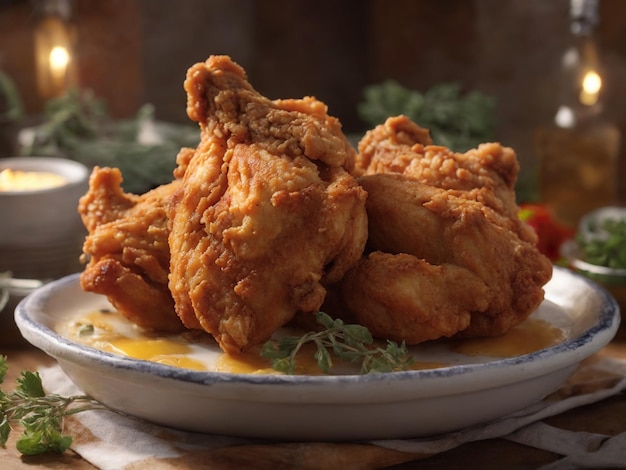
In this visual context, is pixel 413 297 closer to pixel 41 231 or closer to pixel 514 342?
pixel 514 342

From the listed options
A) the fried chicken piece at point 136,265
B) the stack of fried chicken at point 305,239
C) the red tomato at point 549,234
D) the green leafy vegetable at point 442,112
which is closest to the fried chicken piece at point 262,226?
the stack of fried chicken at point 305,239

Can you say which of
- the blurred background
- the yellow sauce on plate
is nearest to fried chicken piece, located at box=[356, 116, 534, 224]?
the yellow sauce on plate

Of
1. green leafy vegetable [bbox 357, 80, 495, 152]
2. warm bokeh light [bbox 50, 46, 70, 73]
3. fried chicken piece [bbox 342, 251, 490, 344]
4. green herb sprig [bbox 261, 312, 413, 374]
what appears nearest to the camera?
green herb sprig [bbox 261, 312, 413, 374]

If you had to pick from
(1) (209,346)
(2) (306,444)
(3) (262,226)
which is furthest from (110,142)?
(2) (306,444)

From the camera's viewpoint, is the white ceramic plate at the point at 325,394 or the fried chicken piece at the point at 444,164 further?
the fried chicken piece at the point at 444,164

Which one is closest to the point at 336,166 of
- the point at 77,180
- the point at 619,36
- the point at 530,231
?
the point at 530,231

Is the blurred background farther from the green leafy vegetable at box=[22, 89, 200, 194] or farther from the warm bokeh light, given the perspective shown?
the green leafy vegetable at box=[22, 89, 200, 194]

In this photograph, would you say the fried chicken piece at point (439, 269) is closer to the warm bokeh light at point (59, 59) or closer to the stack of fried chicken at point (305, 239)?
the stack of fried chicken at point (305, 239)
